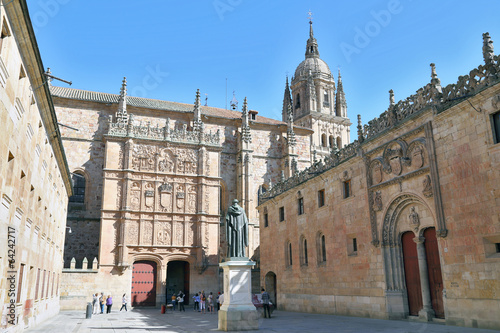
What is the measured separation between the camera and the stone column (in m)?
15.9

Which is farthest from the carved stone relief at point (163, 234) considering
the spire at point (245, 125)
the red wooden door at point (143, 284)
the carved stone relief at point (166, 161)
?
the spire at point (245, 125)

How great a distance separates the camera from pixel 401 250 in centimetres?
1791

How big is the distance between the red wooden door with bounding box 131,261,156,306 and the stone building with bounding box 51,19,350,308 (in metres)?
0.07

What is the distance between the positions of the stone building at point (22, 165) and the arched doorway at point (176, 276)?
55.7ft

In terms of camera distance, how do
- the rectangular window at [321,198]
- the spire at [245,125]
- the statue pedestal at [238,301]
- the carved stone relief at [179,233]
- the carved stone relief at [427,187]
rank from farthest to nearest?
the spire at [245,125] < the carved stone relief at [179,233] < the rectangular window at [321,198] < the carved stone relief at [427,187] < the statue pedestal at [238,301]

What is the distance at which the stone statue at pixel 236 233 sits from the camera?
16.3m

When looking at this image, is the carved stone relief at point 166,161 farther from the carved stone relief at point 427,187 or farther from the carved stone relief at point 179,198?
the carved stone relief at point 427,187

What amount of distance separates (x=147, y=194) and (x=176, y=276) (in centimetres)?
736

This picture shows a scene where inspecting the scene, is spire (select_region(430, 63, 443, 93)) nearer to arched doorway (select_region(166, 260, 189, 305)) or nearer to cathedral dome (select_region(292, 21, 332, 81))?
arched doorway (select_region(166, 260, 189, 305))

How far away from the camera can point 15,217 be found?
39.3ft

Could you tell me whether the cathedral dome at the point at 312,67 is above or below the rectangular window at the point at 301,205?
above

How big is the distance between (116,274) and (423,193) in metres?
23.5

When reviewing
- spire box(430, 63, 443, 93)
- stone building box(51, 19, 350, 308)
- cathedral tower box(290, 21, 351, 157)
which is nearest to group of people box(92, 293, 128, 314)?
stone building box(51, 19, 350, 308)

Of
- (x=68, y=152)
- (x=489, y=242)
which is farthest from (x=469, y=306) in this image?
(x=68, y=152)
